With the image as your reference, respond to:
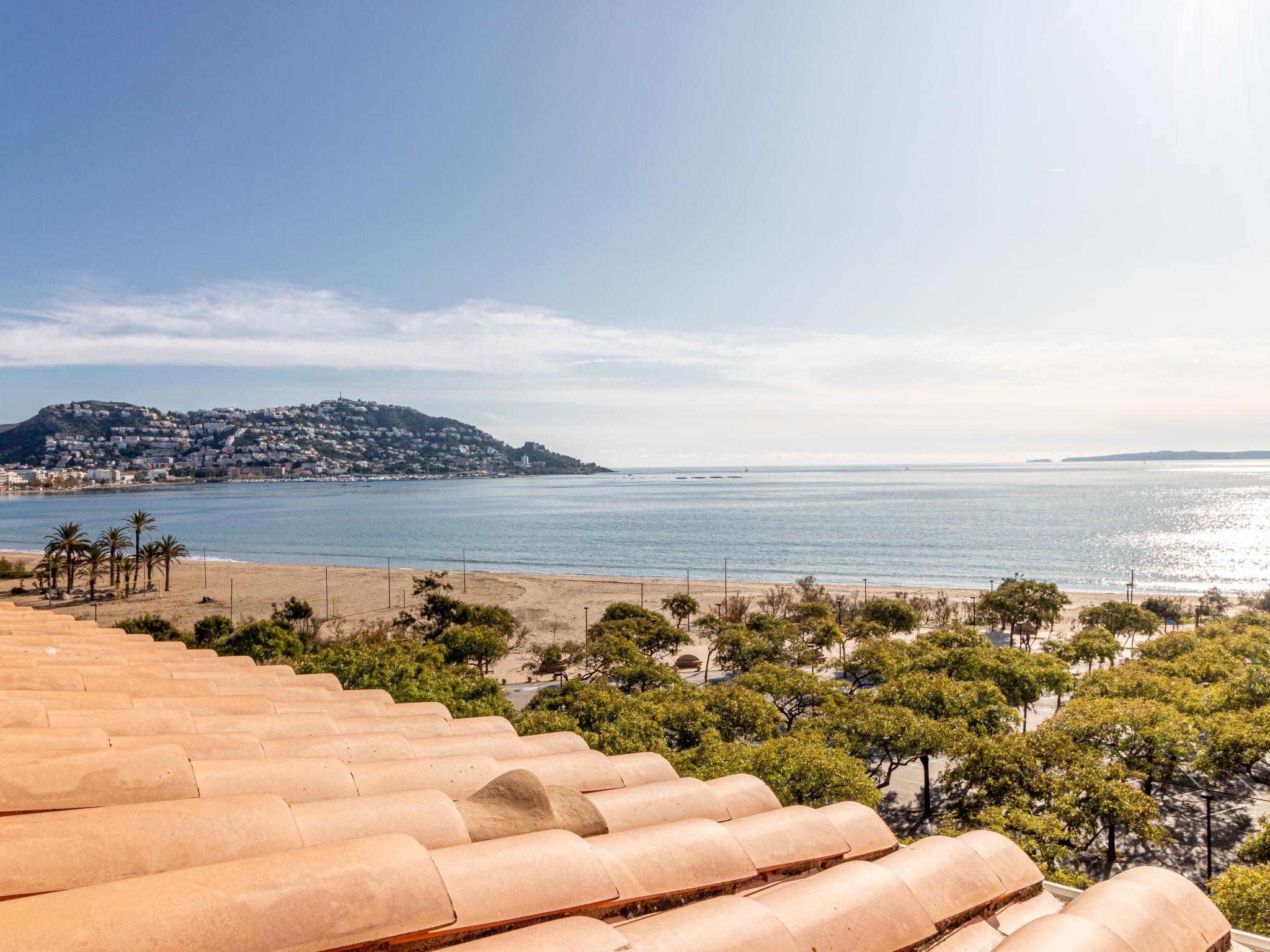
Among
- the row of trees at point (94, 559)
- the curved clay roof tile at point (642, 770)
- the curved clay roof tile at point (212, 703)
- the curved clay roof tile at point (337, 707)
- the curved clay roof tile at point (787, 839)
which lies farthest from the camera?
the row of trees at point (94, 559)

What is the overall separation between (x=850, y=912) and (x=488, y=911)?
5.47 ft

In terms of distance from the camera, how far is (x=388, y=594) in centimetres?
5322

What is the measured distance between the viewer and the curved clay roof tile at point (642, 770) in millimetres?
5066

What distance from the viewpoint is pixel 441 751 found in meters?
5.09

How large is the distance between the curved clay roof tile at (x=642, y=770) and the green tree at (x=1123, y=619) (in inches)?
1356

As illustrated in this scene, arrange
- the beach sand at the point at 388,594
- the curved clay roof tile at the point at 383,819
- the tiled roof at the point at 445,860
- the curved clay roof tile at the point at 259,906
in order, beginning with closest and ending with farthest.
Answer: the curved clay roof tile at the point at 259,906 < the tiled roof at the point at 445,860 < the curved clay roof tile at the point at 383,819 < the beach sand at the point at 388,594

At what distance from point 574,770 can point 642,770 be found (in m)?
0.66

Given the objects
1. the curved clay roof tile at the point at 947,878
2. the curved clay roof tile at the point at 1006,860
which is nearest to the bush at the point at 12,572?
the curved clay roof tile at the point at 947,878

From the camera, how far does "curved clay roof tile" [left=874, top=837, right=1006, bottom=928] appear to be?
3.37m

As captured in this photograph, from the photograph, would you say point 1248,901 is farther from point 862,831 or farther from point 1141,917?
point 1141,917

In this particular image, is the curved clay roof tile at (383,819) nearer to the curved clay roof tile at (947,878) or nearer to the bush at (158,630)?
Result: the curved clay roof tile at (947,878)

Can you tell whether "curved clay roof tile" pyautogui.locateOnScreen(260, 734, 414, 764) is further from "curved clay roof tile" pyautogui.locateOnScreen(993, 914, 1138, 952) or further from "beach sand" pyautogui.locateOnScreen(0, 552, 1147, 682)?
"beach sand" pyautogui.locateOnScreen(0, 552, 1147, 682)

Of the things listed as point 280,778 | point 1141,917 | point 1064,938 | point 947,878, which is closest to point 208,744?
point 280,778

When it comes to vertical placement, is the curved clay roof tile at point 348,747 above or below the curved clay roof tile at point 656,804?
above
